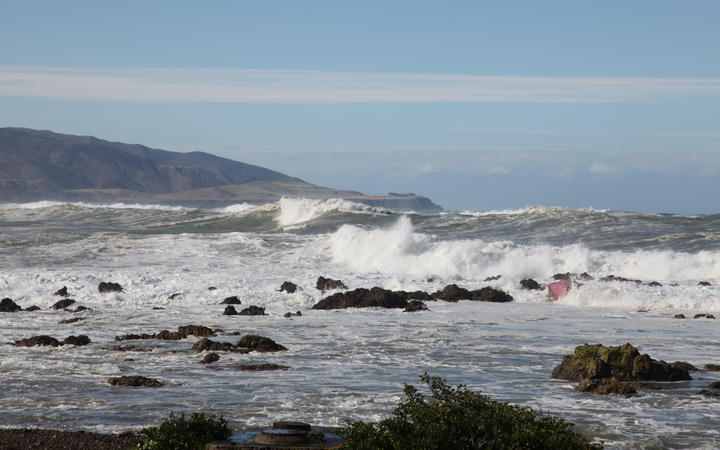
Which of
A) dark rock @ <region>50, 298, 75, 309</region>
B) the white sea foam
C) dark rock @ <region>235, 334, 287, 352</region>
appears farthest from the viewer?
the white sea foam

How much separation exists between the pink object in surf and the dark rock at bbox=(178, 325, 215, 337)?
11659mm

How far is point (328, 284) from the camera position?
28.6 metres

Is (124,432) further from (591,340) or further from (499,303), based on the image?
(499,303)

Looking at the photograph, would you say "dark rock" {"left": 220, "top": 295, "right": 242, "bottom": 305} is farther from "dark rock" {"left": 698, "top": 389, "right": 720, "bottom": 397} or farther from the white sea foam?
the white sea foam

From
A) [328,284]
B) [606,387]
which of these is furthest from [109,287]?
[606,387]

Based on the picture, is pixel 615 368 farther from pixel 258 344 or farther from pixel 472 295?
pixel 472 295

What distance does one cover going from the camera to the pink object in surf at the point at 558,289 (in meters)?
26.5

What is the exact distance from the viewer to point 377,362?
15227mm

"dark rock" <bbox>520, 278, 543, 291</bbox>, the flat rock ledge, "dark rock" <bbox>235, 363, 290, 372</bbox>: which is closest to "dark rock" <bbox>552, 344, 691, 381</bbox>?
the flat rock ledge

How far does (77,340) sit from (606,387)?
9.30 metres

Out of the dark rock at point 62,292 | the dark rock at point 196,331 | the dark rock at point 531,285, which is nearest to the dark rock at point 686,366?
the dark rock at point 196,331

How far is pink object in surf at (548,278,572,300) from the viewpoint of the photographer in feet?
87.1

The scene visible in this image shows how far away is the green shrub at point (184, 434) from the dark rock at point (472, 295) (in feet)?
57.6

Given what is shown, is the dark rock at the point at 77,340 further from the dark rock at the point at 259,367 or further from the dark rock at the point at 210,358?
the dark rock at the point at 259,367
